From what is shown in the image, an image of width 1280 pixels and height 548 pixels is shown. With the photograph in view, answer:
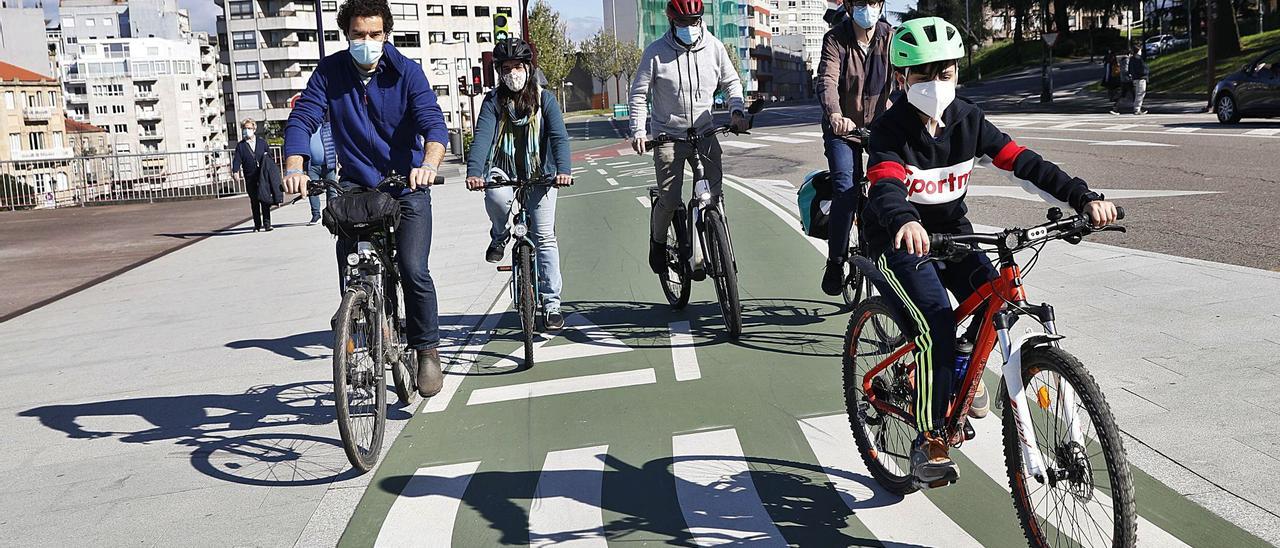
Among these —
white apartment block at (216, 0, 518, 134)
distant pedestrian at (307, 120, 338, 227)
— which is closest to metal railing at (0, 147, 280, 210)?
distant pedestrian at (307, 120, 338, 227)

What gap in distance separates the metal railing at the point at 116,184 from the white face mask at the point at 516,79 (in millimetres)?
22212

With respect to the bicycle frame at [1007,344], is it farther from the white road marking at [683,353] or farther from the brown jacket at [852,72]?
the brown jacket at [852,72]

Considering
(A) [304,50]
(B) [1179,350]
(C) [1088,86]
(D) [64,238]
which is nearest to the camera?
(B) [1179,350]

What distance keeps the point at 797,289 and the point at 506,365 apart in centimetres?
262

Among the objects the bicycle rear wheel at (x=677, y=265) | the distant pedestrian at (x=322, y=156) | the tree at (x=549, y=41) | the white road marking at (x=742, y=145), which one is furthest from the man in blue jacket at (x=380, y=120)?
the tree at (x=549, y=41)

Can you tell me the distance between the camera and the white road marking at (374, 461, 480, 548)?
4.20 metres

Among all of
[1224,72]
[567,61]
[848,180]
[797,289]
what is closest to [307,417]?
[848,180]

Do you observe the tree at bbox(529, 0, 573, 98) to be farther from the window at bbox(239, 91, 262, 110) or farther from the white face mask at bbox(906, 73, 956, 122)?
the white face mask at bbox(906, 73, 956, 122)

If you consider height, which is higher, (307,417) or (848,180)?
(848,180)

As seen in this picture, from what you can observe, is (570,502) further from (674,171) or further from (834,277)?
(674,171)

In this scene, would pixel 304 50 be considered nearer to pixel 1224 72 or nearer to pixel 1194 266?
pixel 1224 72

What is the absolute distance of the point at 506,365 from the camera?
6.95 metres

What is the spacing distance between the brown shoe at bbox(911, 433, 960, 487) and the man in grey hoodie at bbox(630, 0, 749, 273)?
3746 mm

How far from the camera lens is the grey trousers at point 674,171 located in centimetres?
749
